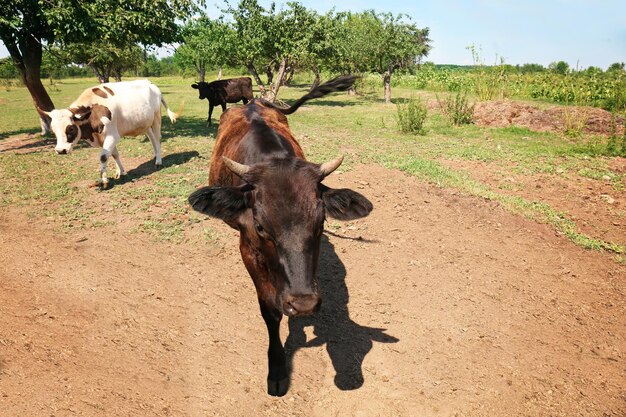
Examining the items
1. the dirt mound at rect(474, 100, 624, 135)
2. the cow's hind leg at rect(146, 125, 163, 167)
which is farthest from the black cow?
the dirt mound at rect(474, 100, 624, 135)

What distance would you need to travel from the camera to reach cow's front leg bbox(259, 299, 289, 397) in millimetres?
3184

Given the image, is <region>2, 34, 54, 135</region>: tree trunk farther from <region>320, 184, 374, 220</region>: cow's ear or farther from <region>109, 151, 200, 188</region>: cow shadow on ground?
<region>320, 184, 374, 220</region>: cow's ear

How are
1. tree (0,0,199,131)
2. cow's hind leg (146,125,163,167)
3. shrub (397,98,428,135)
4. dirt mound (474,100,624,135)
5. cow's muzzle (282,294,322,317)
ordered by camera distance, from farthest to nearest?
dirt mound (474,100,624,135), shrub (397,98,428,135), tree (0,0,199,131), cow's hind leg (146,125,163,167), cow's muzzle (282,294,322,317)

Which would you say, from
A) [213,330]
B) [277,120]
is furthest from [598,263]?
[213,330]

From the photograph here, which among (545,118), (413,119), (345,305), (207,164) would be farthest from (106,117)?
(545,118)

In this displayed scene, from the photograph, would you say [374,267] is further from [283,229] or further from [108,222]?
[108,222]

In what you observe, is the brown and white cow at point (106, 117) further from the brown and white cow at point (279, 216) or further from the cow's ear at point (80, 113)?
the brown and white cow at point (279, 216)

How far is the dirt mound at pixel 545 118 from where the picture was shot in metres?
13.4

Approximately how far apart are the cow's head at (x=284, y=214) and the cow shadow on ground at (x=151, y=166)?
6.04m

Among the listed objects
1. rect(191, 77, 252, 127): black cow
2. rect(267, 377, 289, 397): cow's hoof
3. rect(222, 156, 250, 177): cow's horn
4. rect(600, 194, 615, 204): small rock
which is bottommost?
rect(267, 377, 289, 397): cow's hoof

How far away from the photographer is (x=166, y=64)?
95.4 m

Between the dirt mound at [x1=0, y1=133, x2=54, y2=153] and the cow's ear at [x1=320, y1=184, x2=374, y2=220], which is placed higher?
the cow's ear at [x1=320, y1=184, x2=374, y2=220]

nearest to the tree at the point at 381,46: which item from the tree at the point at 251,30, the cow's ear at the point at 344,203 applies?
the tree at the point at 251,30

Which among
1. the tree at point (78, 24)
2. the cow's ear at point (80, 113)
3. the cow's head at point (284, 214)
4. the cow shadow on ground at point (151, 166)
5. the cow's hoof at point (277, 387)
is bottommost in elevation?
the cow's hoof at point (277, 387)
